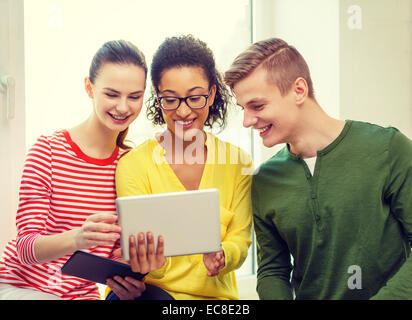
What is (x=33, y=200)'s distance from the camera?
96cm

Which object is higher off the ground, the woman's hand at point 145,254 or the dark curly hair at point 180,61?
the dark curly hair at point 180,61

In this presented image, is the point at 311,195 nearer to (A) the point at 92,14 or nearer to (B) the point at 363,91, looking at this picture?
(B) the point at 363,91

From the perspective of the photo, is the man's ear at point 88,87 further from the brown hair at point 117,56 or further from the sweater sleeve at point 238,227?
the sweater sleeve at point 238,227

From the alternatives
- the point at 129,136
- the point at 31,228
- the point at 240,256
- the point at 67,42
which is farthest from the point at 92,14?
the point at 240,256

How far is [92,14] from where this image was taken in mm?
1028

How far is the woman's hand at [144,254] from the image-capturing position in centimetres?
84

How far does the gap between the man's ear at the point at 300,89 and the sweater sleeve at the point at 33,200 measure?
22.3 inches

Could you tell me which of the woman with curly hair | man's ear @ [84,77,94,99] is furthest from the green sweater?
man's ear @ [84,77,94,99]

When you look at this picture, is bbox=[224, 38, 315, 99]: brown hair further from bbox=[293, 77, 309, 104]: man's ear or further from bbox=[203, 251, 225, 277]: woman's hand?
bbox=[203, 251, 225, 277]: woman's hand

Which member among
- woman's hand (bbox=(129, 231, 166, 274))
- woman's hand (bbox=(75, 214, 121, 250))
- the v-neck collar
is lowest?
woman's hand (bbox=(129, 231, 166, 274))

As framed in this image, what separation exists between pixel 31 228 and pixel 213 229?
39cm

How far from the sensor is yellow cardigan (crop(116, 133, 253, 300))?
996 millimetres

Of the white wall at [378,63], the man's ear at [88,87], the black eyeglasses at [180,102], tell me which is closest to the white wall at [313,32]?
the white wall at [378,63]
